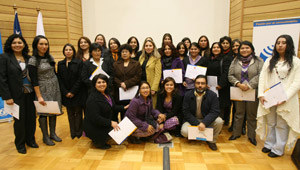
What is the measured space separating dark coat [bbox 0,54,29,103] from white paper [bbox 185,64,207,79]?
2331 millimetres

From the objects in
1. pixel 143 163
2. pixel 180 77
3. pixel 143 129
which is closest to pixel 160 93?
pixel 180 77

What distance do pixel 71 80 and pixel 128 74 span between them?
865mm

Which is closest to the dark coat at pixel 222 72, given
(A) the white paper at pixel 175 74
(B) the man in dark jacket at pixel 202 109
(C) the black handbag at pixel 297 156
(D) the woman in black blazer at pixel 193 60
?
(D) the woman in black blazer at pixel 193 60

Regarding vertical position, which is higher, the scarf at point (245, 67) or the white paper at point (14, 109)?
the scarf at point (245, 67)

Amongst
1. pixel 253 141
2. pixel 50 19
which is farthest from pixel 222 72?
pixel 50 19

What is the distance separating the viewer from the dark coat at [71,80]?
2.80 metres

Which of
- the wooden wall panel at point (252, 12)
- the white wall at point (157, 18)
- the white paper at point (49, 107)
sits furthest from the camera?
the white wall at point (157, 18)

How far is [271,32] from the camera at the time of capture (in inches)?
142

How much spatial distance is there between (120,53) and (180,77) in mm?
1017

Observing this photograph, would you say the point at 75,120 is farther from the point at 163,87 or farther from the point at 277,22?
the point at 277,22

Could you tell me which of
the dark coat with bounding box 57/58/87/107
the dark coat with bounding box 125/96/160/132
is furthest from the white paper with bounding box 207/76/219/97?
the dark coat with bounding box 57/58/87/107

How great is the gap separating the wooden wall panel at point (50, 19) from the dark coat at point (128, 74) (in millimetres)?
2592

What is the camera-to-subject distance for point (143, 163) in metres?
2.28

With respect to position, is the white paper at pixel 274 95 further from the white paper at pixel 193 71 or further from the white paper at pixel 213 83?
the white paper at pixel 193 71
